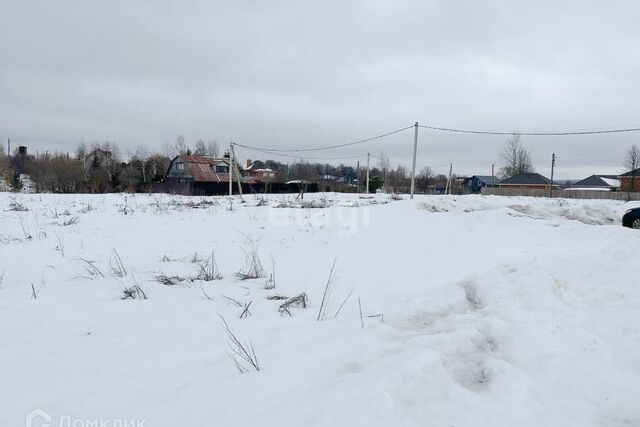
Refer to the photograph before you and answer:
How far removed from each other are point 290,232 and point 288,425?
6438 millimetres

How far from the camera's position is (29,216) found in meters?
10.7

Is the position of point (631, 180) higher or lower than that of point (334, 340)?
higher

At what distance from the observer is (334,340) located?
2.88m

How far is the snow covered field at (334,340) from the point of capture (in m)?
2.04

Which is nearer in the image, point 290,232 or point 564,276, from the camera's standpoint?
point 564,276

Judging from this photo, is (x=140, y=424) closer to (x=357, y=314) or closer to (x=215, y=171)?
(x=357, y=314)

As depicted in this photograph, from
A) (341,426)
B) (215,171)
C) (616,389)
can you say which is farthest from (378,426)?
(215,171)

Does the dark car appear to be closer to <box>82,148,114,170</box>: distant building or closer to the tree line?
the tree line

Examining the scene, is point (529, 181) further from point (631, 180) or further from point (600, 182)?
point (600, 182)

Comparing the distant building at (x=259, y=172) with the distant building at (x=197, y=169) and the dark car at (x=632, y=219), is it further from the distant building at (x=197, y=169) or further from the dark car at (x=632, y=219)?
the dark car at (x=632, y=219)

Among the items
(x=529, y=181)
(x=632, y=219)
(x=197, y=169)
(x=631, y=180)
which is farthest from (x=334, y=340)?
(x=529, y=181)

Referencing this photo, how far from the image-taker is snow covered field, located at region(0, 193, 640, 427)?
2.04 m

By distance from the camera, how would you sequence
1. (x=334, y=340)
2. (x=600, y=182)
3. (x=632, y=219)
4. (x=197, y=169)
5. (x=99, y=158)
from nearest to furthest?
1. (x=334, y=340)
2. (x=632, y=219)
3. (x=197, y=169)
4. (x=600, y=182)
5. (x=99, y=158)

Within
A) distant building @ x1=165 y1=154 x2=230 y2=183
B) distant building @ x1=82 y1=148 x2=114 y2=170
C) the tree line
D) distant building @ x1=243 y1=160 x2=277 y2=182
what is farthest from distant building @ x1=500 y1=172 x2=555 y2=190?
distant building @ x1=82 y1=148 x2=114 y2=170
